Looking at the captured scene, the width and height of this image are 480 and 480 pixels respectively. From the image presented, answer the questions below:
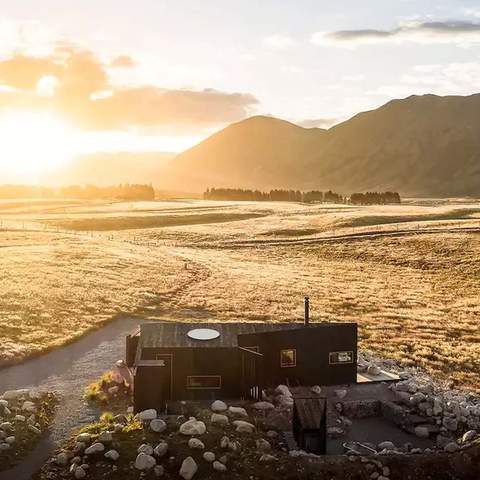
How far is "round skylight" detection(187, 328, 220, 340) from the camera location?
38.3 m

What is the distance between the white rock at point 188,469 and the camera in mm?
28359

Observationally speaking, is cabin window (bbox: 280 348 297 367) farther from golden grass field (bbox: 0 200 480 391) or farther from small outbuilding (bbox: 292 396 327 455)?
golden grass field (bbox: 0 200 480 391)

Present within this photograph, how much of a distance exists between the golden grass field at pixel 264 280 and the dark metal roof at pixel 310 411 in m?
15.9

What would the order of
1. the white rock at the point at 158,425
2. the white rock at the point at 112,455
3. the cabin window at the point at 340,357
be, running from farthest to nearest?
the cabin window at the point at 340,357 < the white rock at the point at 158,425 < the white rock at the point at 112,455

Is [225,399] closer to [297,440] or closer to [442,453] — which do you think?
[297,440]

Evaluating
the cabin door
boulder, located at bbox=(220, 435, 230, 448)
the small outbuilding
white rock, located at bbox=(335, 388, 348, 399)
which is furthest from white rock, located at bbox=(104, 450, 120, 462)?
white rock, located at bbox=(335, 388, 348, 399)

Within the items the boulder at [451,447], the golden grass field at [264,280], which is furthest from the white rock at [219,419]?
the golden grass field at [264,280]

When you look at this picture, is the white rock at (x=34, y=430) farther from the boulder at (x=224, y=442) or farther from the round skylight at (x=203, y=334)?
the round skylight at (x=203, y=334)

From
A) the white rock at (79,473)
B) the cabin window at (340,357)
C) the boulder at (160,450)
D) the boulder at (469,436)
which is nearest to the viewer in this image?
the white rock at (79,473)

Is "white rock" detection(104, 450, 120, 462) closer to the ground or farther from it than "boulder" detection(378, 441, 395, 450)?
farther from it

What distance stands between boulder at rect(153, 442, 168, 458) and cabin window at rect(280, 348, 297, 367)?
11906mm

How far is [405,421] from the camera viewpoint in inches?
1415

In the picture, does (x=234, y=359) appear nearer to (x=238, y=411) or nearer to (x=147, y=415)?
(x=238, y=411)

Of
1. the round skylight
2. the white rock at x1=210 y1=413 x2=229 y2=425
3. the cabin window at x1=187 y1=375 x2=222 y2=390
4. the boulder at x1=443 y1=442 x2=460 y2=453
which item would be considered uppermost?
the round skylight
